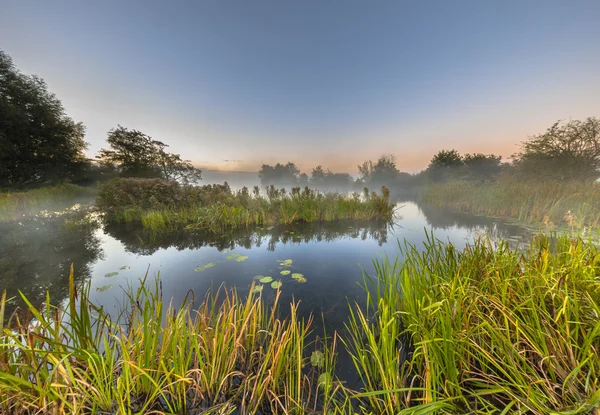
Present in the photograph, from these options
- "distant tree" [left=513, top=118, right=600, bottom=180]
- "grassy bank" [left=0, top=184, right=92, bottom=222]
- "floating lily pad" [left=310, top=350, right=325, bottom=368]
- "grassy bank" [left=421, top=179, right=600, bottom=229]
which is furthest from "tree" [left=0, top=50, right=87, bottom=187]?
"distant tree" [left=513, top=118, right=600, bottom=180]

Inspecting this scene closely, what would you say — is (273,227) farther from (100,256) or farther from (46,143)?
(46,143)

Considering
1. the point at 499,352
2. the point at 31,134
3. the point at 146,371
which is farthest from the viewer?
the point at 31,134

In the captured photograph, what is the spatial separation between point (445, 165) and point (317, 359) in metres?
40.4

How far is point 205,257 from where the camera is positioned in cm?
493

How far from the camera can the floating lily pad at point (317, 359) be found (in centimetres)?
192

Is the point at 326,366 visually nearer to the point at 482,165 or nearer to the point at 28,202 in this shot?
the point at 28,202

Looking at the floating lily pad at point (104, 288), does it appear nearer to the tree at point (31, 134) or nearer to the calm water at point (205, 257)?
the calm water at point (205, 257)

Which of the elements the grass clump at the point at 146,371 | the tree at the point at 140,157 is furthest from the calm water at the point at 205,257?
the tree at the point at 140,157

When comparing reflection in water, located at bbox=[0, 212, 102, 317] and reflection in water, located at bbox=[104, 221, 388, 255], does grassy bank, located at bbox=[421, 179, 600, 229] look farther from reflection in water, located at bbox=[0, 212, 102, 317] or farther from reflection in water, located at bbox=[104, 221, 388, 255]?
reflection in water, located at bbox=[0, 212, 102, 317]

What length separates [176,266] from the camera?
14.4ft

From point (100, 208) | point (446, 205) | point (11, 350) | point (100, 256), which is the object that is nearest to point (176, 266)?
point (100, 256)

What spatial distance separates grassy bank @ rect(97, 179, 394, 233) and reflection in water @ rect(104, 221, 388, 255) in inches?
31.6

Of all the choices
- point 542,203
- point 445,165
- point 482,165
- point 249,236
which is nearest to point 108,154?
point 249,236

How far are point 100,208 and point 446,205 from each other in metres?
22.4
